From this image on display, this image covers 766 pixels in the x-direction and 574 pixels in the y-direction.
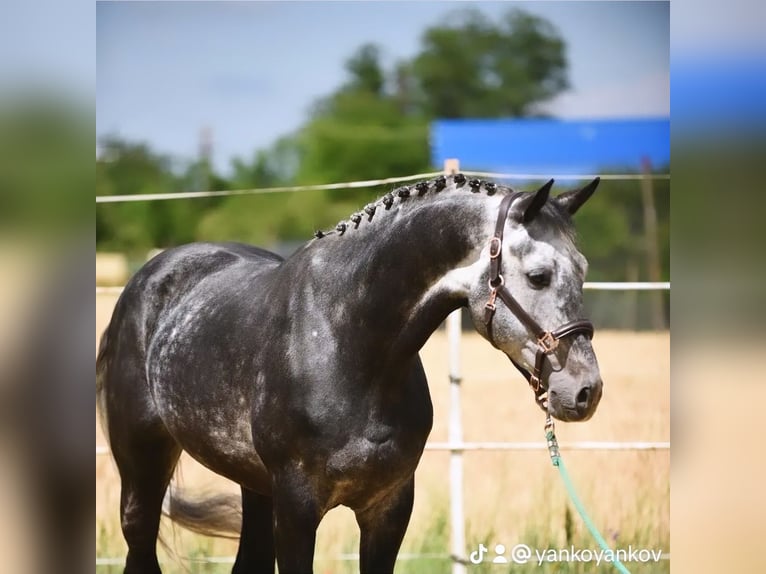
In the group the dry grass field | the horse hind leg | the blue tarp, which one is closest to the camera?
the horse hind leg

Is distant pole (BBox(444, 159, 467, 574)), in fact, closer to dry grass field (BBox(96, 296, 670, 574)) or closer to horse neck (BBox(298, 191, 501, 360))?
dry grass field (BBox(96, 296, 670, 574))

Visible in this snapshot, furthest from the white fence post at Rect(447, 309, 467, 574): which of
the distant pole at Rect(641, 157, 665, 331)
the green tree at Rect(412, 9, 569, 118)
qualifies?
the green tree at Rect(412, 9, 569, 118)

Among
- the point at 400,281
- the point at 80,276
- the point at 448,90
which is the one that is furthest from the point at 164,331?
the point at 448,90

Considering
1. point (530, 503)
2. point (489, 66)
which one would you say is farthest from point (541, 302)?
point (489, 66)

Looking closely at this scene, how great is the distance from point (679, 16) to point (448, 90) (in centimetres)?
1925

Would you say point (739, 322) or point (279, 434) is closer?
point (739, 322)

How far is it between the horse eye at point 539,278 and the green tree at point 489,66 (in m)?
14.9

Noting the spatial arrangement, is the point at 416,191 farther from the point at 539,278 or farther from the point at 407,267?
the point at 539,278

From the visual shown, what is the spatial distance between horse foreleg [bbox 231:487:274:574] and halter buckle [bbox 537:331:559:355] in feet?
5.03

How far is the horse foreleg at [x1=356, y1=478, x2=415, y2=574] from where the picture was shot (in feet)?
8.85

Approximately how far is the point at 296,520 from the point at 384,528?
1.07 feet

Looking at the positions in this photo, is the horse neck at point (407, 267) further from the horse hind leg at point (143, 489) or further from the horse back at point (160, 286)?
the horse hind leg at point (143, 489)

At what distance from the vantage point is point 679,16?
6.81 ft

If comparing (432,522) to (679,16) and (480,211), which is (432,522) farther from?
(679,16)
